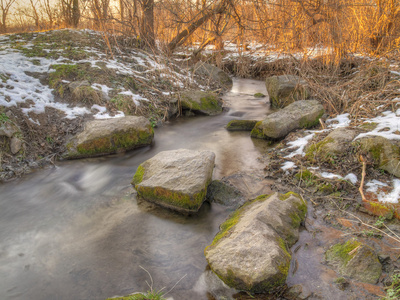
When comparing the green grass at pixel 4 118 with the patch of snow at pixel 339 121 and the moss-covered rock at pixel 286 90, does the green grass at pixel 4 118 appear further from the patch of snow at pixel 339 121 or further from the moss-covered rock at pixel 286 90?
the moss-covered rock at pixel 286 90

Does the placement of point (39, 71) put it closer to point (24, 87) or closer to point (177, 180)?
point (24, 87)

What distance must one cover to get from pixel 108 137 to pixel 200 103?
3.51m

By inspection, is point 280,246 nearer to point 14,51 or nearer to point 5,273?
point 5,273

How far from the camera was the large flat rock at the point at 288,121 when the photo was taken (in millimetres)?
6438

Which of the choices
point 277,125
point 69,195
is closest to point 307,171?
point 277,125

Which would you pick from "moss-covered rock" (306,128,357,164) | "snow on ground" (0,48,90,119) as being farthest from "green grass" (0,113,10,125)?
"moss-covered rock" (306,128,357,164)

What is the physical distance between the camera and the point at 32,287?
3092 millimetres

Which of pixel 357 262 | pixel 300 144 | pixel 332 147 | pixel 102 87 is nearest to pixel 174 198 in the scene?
pixel 357 262

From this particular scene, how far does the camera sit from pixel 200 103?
28.6 ft

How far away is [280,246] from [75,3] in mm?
14364

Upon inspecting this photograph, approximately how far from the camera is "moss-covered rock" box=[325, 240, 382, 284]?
2842 millimetres

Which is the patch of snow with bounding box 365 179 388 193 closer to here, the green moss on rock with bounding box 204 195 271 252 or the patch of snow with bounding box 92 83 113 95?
the green moss on rock with bounding box 204 195 271 252

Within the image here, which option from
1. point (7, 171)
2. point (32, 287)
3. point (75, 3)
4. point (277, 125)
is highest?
point (75, 3)

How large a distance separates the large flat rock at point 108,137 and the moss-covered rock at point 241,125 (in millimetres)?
2344
